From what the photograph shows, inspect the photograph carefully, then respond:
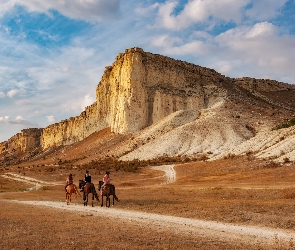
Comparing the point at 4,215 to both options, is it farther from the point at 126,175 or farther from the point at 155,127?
the point at 155,127

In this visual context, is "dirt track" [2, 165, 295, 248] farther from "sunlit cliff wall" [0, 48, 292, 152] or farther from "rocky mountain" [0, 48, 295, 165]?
"sunlit cliff wall" [0, 48, 292, 152]

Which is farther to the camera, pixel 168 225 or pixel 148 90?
pixel 148 90

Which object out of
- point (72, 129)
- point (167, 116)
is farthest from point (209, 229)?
point (72, 129)

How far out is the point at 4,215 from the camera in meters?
15.2

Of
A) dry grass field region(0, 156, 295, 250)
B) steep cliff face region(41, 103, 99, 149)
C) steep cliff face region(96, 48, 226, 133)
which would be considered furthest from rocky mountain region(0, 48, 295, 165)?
dry grass field region(0, 156, 295, 250)

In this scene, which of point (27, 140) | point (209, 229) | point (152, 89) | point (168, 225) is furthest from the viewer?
point (27, 140)

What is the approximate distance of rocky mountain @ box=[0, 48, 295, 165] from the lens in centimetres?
6059

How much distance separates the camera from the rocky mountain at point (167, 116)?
60.6m

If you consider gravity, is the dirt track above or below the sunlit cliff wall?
below

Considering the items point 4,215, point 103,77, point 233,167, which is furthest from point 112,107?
point 4,215

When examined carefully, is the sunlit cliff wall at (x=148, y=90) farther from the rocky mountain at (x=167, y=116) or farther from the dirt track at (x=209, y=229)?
the dirt track at (x=209, y=229)

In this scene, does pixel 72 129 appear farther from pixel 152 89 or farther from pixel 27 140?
pixel 27 140

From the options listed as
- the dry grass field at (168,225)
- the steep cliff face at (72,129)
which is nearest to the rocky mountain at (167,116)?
the steep cliff face at (72,129)

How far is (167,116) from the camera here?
75.8m
